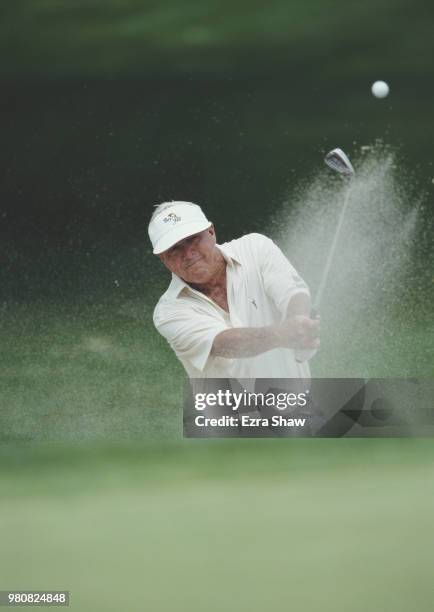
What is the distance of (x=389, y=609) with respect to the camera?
292 centimetres

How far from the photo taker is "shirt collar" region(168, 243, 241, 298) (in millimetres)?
3166

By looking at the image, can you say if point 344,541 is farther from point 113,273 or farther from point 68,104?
point 68,104

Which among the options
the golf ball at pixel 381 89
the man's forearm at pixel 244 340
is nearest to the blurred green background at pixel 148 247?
the golf ball at pixel 381 89

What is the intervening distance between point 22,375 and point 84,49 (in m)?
1.06

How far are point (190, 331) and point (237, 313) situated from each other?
15cm

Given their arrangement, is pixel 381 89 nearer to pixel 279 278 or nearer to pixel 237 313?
pixel 279 278

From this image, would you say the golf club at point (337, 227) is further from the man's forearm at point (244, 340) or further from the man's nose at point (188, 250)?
the man's nose at point (188, 250)

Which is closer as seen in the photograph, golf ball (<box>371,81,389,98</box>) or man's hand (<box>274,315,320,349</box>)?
man's hand (<box>274,315,320,349</box>)

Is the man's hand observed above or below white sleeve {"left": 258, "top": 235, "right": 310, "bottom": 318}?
below

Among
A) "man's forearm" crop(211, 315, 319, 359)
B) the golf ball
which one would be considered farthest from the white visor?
the golf ball

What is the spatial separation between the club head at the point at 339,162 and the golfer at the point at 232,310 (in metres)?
0.37

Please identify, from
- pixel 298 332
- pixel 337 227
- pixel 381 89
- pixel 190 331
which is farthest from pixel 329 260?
pixel 381 89

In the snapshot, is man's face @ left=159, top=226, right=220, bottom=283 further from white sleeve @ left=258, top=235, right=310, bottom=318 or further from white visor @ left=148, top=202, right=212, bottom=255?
white sleeve @ left=258, top=235, right=310, bottom=318

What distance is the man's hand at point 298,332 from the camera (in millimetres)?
3131
